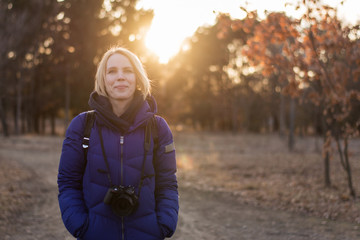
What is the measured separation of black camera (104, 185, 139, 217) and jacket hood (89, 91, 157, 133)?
1.25 ft

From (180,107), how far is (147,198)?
31563mm

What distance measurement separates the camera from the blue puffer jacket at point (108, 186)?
7.33ft

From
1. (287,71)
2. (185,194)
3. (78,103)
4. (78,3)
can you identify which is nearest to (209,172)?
(185,194)

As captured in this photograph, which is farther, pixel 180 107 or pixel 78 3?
pixel 180 107

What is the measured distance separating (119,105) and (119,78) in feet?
0.62

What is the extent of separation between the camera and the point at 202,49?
1682 inches

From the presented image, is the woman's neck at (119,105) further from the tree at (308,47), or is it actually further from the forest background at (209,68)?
the tree at (308,47)

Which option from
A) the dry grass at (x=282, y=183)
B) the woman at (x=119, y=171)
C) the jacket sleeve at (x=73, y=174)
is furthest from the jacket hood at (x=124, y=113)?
the dry grass at (x=282, y=183)

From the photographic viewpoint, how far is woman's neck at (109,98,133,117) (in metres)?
2.48

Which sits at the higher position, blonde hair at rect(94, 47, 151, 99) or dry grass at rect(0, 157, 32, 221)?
blonde hair at rect(94, 47, 151, 99)

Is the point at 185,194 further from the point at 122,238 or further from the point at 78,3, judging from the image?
the point at 78,3

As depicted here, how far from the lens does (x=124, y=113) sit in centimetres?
237

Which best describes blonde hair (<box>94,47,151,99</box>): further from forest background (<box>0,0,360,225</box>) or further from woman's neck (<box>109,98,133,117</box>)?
forest background (<box>0,0,360,225</box>)

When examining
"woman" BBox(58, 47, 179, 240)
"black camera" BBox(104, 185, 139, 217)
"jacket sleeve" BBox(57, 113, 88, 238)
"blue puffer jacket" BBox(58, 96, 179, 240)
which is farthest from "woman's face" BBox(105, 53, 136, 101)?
"black camera" BBox(104, 185, 139, 217)
